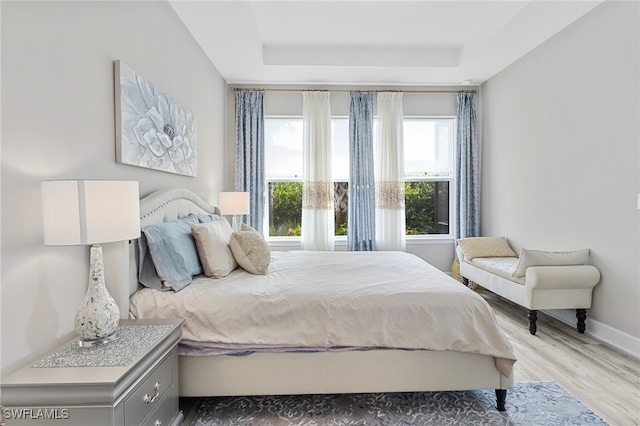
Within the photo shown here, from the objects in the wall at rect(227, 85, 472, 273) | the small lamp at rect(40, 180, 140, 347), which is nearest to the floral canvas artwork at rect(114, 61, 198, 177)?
the small lamp at rect(40, 180, 140, 347)

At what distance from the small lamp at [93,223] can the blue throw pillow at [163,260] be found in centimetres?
52

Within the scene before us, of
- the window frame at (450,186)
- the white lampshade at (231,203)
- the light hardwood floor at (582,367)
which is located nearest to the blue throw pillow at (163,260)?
the white lampshade at (231,203)

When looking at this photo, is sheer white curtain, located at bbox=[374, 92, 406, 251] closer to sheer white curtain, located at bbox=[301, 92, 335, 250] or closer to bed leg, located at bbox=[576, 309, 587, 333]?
sheer white curtain, located at bbox=[301, 92, 335, 250]

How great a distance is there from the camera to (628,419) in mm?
1811

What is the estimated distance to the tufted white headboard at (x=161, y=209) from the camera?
1933 millimetres

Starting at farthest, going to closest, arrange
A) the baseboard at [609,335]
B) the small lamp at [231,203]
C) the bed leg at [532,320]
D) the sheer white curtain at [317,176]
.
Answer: the sheer white curtain at [317,176] < the small lamp at [231,203] < the bed leg at [532,320] < the baseboard at [609,335]

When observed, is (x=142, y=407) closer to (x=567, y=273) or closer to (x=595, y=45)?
(x=567, y=273)

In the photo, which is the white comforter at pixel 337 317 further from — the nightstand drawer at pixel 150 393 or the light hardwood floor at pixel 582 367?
the light hardwood floor at pixel 582 367

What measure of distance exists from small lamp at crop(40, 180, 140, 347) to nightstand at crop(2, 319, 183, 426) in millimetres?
110

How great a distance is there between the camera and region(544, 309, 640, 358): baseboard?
8.34ft

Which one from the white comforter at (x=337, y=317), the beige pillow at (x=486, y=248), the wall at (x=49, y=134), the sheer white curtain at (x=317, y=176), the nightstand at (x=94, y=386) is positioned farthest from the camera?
the sheer white curtain at (x=317, y=176)

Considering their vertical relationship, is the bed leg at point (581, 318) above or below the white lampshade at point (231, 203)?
below

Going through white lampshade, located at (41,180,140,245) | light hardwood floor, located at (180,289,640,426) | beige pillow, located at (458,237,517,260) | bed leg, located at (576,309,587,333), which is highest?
white lampshade, located at (41,180,140,245)

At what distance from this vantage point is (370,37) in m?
3.77
